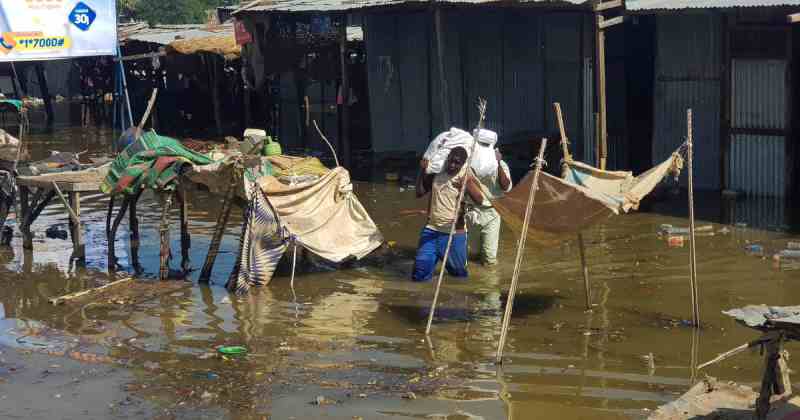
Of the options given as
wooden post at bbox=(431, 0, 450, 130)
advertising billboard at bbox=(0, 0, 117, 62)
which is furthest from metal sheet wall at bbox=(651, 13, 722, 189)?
advertising billboard at bbox=(0, 0, 117, 62)

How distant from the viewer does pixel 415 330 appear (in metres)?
8.14

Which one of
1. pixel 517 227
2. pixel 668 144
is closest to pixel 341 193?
pixel 517 227

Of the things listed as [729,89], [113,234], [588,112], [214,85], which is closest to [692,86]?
[729,89]

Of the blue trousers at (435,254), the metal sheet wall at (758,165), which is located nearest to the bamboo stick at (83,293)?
the blue trousers at (435,254)

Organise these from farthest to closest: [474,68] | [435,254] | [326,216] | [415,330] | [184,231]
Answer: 1. [474,68]
2. [184,231]
3. [326,216]
4. [435,254]
5. [415,330]

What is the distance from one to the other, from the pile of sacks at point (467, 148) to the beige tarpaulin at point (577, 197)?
3.40 feet

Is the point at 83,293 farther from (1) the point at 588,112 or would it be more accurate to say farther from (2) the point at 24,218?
(1) the point at 588,112

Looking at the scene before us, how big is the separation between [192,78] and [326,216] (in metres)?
13.8

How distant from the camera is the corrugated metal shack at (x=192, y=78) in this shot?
68.5 ft

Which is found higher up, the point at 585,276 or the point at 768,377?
the point at 768,377

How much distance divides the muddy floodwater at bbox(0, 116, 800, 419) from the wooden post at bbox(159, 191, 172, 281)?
0.91 ft

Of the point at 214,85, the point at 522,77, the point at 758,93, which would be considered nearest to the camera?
the point at 758,93

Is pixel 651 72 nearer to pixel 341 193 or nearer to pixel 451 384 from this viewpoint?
pixel 341 193

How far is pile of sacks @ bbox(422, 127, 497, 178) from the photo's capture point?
9398 mm
